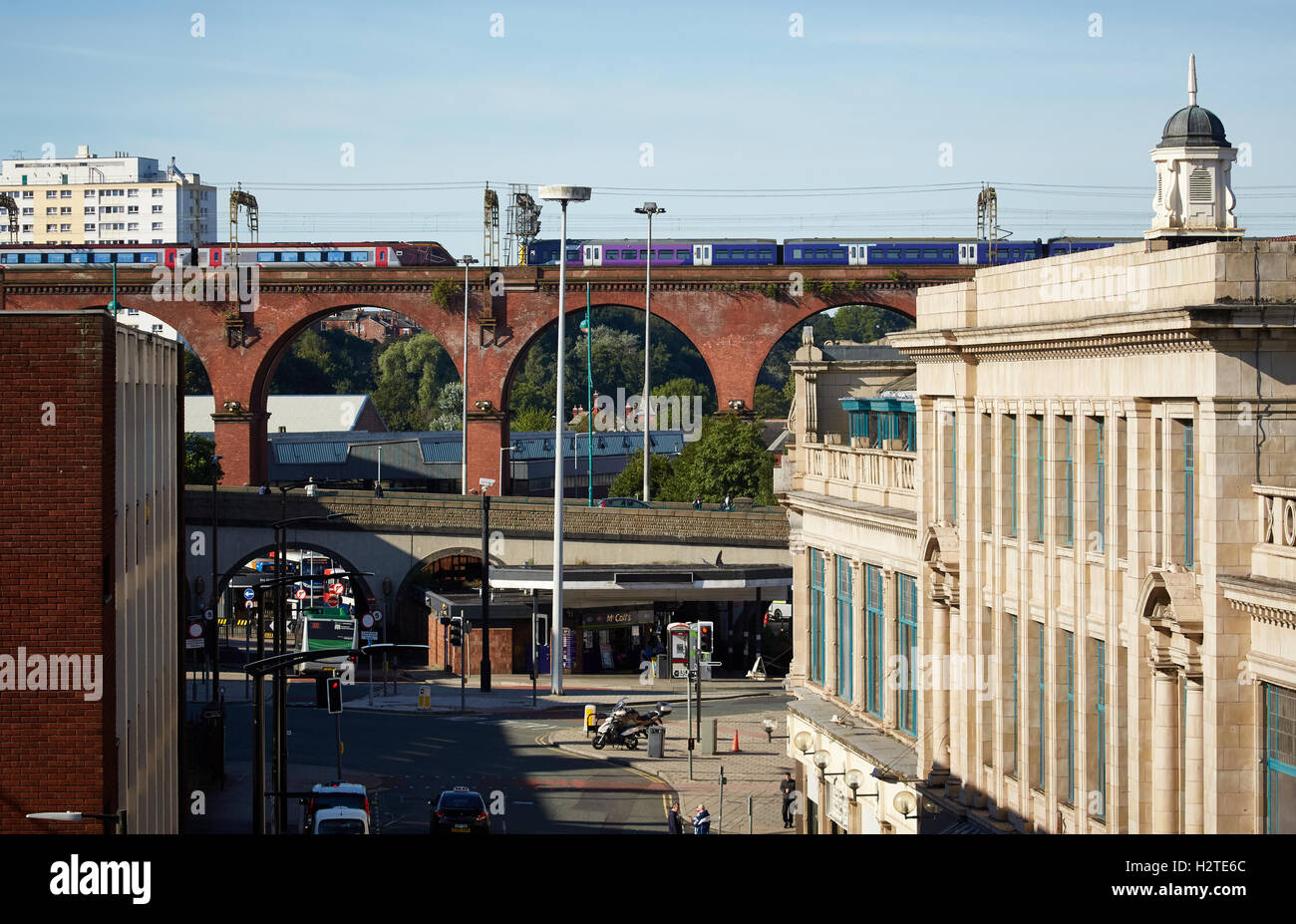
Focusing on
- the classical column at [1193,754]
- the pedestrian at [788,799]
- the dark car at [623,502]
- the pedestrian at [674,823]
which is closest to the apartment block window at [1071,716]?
the classical column at [1193,754]

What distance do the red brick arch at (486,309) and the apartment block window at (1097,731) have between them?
184 feet

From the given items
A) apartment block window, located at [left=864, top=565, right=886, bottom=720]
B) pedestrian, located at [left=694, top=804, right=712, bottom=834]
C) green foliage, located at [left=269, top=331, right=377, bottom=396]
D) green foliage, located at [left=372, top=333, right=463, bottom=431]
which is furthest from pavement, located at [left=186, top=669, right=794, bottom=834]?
green foliage, located at [left=372, top=333, right=463, bottom=431]

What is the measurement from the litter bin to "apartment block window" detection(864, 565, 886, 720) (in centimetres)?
1324

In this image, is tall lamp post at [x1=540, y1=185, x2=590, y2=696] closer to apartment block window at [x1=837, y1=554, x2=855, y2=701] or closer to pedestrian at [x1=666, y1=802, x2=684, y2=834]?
pedestrian at [x1=666, y1=802, x2=684, y2=834]

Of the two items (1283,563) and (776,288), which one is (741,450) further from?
(1283,563)

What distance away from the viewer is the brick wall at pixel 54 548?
15445 mm

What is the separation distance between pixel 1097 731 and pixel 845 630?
10.8 meters

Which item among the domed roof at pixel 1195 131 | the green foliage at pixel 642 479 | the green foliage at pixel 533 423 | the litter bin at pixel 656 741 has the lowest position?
the litter bin at pixel 656 741

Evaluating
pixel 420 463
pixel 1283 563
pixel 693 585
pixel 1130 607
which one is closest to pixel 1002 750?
pixel 1130 607

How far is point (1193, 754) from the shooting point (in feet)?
51.4

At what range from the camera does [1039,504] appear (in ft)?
65.2

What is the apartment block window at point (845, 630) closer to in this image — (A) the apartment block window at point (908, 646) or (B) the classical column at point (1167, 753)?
(A) the apartment block window at point (908, 646)

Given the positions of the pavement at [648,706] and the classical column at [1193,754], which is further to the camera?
the pavement at [648,706]

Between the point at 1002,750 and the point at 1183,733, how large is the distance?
193 inches
